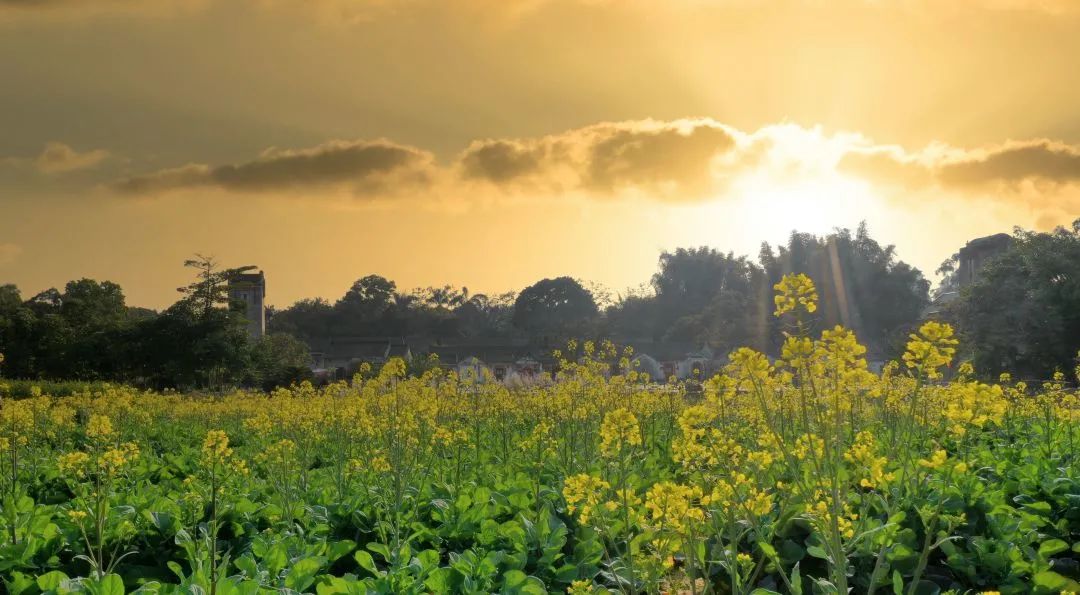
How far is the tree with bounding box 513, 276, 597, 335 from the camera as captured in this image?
283ft

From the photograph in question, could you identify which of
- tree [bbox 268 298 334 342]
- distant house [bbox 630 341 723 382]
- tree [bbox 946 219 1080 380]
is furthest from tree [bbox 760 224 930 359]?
tree [bbox 268 298 334 342]

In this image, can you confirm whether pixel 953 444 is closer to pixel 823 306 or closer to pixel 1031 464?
pixel 1031 464

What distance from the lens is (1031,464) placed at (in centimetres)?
666

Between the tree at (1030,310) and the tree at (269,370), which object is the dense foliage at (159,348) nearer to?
the tree at (269,370)

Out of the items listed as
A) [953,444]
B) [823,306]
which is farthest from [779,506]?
[823,306]

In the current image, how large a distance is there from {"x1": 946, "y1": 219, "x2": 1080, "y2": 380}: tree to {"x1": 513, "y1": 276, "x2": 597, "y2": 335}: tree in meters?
48.4

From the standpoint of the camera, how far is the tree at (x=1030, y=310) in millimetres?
35469

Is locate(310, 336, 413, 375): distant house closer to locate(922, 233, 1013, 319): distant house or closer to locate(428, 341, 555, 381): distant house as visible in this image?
locate(428, 341, 555, 381): distant house

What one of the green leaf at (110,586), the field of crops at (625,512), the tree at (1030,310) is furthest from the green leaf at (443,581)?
the tree at (1030,310)

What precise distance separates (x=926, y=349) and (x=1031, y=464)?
4074 millimetres

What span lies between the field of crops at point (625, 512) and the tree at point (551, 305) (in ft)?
254

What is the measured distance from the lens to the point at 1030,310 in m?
36.1

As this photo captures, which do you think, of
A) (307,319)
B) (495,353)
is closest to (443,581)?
(495,353)

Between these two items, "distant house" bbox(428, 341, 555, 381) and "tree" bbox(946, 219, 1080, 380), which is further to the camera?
"distant house" bbox(428, 341, 555, 381)
